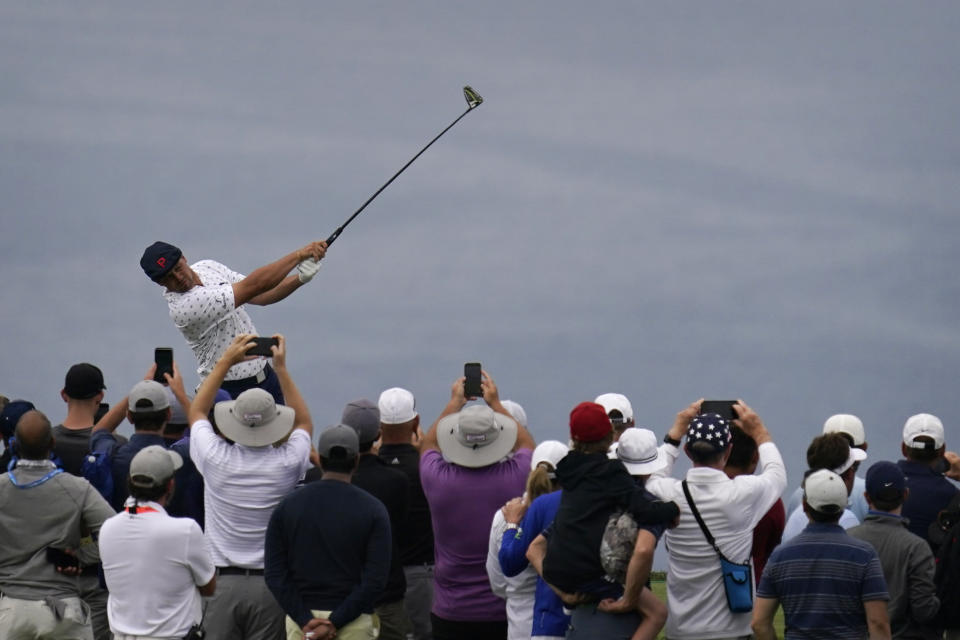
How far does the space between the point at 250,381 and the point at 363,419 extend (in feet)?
8.31

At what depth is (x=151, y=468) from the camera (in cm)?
791

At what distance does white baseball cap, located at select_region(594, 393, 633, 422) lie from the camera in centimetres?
1037

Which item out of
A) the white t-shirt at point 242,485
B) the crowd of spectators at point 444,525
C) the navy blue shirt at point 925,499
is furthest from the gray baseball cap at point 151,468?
the navy blue shirt at point 925,499

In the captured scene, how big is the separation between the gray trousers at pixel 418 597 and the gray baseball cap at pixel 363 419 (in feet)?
3.78

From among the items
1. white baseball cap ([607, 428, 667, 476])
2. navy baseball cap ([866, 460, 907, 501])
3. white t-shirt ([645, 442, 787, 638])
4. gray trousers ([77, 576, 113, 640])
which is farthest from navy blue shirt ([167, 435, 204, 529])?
navy baseball cap ([866, 460, 907, 501])

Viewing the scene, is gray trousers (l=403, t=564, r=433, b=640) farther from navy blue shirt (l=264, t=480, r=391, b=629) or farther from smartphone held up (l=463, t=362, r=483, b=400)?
navy blue shirt (l=264, t=480, r=391, b=629)

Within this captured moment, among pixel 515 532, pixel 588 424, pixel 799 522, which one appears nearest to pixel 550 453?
pixel 515 532

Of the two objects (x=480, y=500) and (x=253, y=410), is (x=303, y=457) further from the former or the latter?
(x=480, y=500)

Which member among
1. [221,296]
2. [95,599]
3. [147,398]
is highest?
[221,296]

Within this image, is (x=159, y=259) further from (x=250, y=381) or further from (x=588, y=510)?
(x=588, y=510)

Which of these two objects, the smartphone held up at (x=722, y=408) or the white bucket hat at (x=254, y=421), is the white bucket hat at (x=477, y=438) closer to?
the white bucket hat at (x=254, y=421)

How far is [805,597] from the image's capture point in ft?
25.2

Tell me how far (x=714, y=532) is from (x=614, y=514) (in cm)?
75

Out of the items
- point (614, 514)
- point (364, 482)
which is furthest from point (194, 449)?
point (614, 514)
